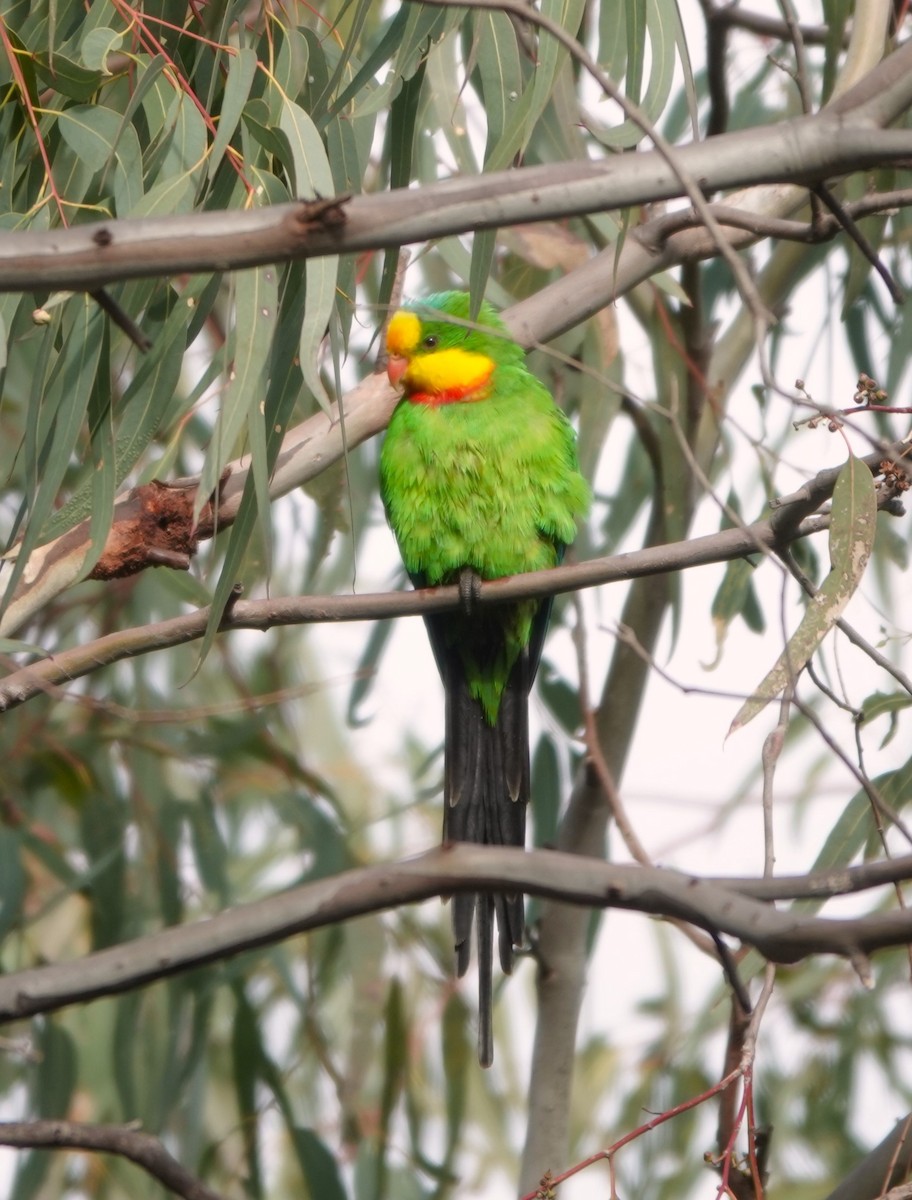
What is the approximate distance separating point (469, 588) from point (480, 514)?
0.81 ft

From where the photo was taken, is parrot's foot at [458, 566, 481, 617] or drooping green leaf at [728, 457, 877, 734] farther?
parrot's foot at [458, 566, 481, 617]

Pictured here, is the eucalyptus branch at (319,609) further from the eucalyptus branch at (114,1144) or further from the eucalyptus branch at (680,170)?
the eucalyptus branch at (680,170)

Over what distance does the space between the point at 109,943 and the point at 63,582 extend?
153cm

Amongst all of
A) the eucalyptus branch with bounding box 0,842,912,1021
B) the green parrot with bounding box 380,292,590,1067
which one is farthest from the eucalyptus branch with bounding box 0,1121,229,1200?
the green parrot with bounding box 380,292,590,1067

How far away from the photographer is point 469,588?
7.46 ft

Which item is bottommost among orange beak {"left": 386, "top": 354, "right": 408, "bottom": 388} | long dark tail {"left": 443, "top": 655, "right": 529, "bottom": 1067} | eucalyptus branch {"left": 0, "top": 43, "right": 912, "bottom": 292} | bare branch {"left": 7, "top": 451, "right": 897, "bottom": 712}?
eucalyptus branch {"left": 0, "top": 43, "right": 912, "bottom": 292}

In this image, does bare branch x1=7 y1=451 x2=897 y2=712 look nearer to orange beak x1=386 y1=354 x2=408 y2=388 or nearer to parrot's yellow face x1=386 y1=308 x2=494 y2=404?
orange beak x1=386 y1=354 x2=408 y2=388

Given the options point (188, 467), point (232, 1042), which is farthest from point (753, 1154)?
point (188, 467)

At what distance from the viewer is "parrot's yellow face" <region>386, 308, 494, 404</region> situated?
2590 millimetres

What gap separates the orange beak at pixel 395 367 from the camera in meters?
2.45

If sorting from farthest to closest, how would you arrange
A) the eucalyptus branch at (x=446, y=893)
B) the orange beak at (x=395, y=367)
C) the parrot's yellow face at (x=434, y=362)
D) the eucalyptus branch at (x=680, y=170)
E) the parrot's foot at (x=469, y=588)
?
1. the parrot's yellow face at (x=434, y=362)
2. the orange beak at (x=395, y=367)
3. the parrot's foot at (x=469, y=588)
4. the eucalyptus branch at (x=680, y=170)
5. the eucalyptus branch at (x=446, y=893)

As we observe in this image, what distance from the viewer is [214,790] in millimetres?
3520

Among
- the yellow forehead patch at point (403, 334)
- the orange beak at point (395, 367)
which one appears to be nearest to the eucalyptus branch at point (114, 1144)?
the orange beak at point (395, 367)

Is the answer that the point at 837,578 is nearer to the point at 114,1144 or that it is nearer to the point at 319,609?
the point at 319,609
